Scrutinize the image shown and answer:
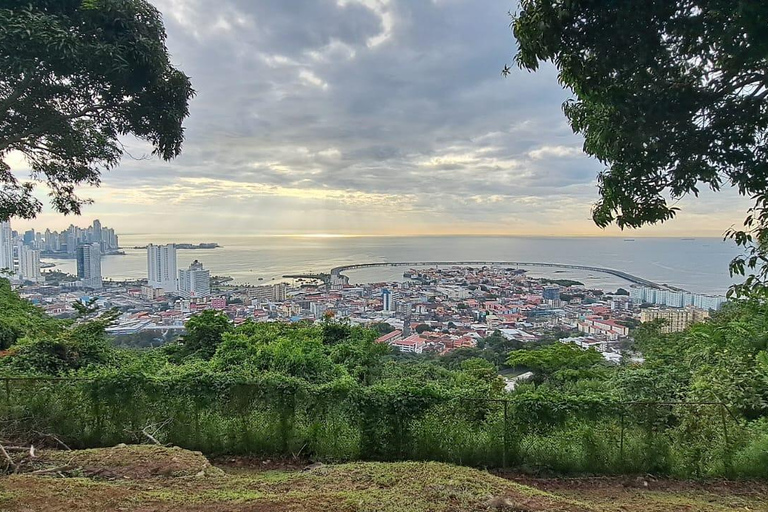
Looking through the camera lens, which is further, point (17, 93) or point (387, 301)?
point (387, 301)

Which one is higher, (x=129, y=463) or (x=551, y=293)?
(x=129, y=463)

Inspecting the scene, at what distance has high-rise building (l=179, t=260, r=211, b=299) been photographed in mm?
16200

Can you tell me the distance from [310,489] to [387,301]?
14.7 m

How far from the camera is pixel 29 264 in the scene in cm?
1483

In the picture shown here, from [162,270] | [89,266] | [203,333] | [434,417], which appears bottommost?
[203,333]

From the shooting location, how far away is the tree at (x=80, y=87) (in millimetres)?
3420

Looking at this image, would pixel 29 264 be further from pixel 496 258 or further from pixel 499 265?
pixel 496 258

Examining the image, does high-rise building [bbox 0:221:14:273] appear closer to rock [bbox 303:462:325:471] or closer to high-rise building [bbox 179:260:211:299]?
high-rise building [bbox 179:260:211:299]

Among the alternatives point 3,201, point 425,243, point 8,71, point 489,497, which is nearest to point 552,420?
point 489,497

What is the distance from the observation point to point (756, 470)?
13.7ft

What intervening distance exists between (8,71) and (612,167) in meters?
5.05

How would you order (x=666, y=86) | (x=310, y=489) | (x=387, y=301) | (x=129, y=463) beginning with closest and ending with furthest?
(x=666, y=86) → (x=310, y=489) → (x=129, y=463) → (x=387, y=301)

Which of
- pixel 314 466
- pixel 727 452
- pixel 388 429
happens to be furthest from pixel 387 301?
pixel 727 452

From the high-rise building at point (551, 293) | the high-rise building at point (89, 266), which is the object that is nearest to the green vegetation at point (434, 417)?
the high-rise building at point (89, 266)
